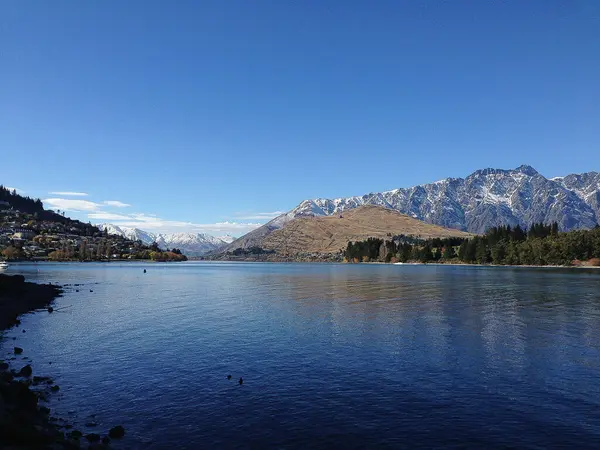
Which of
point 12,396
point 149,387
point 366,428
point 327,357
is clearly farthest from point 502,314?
point 12,396

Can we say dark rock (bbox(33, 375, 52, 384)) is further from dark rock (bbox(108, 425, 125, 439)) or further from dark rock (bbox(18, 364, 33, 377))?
dark rock (bbox(108, 425, 125, 439))

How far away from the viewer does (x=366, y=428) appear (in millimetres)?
25781

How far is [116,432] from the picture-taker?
24.8m

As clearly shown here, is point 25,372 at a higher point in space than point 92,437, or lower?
higher

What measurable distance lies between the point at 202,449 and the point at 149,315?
176 ft

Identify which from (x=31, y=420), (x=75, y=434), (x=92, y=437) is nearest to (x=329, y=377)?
(x=92, y=437)

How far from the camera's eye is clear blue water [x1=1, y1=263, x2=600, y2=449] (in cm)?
2541

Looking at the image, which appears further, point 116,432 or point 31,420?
point 116,432

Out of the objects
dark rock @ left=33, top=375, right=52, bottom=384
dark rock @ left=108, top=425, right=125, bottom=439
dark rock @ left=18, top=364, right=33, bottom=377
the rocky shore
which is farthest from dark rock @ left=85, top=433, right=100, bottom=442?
dark rock @ left=18, top=364, right=33, bottom=377

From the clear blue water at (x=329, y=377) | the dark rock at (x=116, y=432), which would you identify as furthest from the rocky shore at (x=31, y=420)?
the clear blue water at (x=329, y=377)

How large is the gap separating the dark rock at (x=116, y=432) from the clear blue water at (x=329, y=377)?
24.8 inches

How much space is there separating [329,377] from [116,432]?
17335 millimetres

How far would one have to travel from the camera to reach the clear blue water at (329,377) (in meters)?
25.4

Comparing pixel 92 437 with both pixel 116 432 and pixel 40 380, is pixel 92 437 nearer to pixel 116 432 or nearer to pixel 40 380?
pixel 116 432
